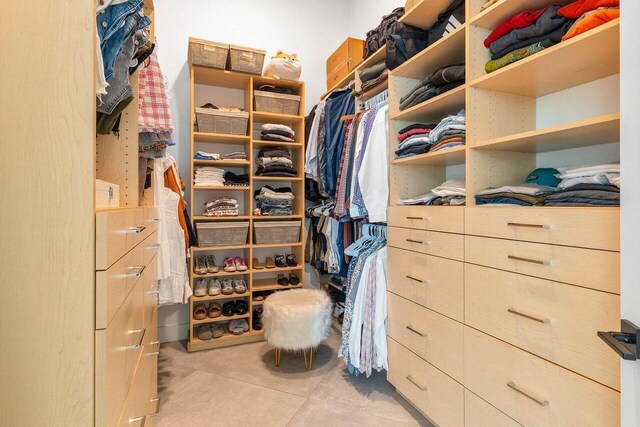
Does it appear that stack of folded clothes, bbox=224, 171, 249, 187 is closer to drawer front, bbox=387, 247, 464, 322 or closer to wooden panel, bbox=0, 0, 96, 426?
drawer front, bbox=387, 247, 464, 322

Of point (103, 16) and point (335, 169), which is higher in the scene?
point (103, 16)

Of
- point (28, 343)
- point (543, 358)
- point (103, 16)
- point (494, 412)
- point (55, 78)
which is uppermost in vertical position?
point (103, 16)

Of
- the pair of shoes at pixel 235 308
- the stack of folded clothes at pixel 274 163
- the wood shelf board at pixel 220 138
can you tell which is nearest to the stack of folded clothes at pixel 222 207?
the stack of folded clothes at pixel 274 163

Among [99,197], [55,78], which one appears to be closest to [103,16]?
[55,78]

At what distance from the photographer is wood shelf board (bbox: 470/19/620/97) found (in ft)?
3.19

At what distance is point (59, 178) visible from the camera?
0.63m

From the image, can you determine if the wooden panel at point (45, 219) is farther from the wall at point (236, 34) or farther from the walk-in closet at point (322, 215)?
the wall at point (236, 34)

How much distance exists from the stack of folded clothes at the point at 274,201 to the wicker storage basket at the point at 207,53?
1.01m

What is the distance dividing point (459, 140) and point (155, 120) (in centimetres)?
138

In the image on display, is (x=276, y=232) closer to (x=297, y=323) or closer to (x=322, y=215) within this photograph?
(x=322, y=215)

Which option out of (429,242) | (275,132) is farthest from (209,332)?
(429,242)

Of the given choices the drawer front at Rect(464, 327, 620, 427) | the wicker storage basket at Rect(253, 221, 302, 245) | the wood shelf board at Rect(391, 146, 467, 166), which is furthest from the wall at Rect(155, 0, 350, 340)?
the drawer front at Rect(464, 327, 620, 427)

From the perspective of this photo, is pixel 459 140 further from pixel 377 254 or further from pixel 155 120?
pixel 155 120

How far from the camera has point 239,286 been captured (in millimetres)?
2594
